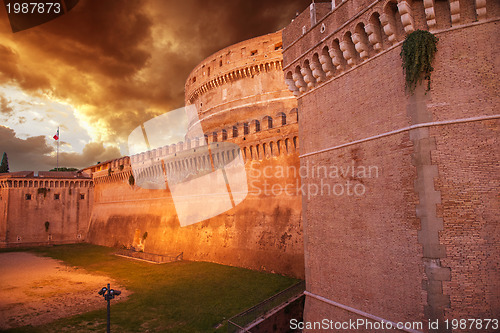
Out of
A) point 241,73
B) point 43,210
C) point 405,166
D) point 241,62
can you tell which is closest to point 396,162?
point 405,166

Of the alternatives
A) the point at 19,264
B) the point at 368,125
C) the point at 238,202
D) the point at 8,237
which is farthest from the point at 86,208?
the point at 368,125

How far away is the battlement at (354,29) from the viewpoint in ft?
20.6

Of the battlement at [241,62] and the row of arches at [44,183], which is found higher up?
→ the battlement at [241,62]

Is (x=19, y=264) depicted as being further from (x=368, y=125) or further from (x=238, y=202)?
(x=368, y=125)

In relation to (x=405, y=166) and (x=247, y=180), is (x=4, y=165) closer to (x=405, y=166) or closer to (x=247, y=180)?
(x=247, y=180)

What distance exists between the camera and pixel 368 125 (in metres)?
7.64

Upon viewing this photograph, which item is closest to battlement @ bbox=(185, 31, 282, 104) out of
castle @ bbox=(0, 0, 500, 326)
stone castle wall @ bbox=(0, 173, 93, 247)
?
castle @ bbox=(0, 0, 500, 326)

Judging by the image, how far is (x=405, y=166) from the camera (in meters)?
6.68

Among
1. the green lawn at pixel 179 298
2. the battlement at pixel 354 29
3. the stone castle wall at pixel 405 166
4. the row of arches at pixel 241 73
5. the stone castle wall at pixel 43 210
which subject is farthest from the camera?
the stone castle wall at pixel 43 210

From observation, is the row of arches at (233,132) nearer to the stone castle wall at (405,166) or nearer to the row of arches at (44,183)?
the stone castle wall at (405,166)

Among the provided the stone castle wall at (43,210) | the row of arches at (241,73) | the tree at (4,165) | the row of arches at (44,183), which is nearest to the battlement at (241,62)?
the row of arches at (241,73)

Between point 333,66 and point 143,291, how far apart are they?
1382 cm

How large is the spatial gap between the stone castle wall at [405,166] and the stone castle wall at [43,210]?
37.0m

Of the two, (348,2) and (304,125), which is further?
(304,125)
